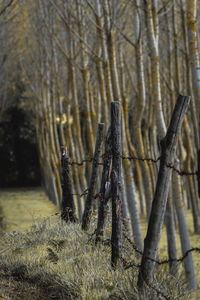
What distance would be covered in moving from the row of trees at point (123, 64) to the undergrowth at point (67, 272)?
76.5 inches

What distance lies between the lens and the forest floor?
317cm

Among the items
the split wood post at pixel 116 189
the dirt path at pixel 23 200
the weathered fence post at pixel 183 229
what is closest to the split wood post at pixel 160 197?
the split wood post at pixel 116 189

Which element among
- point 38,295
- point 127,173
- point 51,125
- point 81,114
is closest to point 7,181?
point 81,114

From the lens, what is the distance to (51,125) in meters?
16.3

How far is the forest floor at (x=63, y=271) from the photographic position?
317 centimetres

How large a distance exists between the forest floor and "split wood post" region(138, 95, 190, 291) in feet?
0.51

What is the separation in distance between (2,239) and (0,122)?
70.3 feet

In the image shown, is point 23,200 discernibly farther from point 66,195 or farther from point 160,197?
point 160,197

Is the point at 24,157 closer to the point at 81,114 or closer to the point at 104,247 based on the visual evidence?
the point at 81,114

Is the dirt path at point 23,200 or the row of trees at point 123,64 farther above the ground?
the row of trees at point 123,64

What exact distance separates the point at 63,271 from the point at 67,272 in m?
0.09

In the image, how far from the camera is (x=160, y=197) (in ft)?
10.0

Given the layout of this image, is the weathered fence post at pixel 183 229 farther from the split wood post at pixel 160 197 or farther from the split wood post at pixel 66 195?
the split wood post at pixel 160 197

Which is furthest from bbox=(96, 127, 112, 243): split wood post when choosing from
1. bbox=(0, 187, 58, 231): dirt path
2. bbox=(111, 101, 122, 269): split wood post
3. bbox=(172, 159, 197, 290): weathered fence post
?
bbox=(0, 187, 58, 231): dirt path
